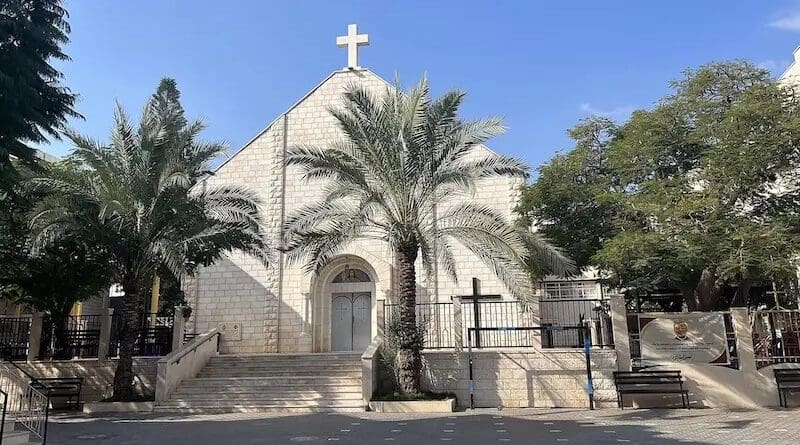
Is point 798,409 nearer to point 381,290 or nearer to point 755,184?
point 755,184

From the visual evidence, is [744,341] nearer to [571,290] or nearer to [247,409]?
[571,290]

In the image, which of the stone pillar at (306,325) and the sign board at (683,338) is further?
the stone pillar at (306,325)

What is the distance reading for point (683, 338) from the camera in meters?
14.6

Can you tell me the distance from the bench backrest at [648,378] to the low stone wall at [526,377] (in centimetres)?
41

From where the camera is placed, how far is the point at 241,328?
821 inches

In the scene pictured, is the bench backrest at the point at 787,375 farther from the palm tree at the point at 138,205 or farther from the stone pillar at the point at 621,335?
the palm tree at the point at 138,205

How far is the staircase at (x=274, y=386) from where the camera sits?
1449 cm

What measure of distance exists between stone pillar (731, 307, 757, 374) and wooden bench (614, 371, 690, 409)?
1.52 metres

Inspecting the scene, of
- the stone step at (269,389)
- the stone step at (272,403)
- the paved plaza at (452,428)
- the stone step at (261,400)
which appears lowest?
the paved plaza at (452,428)

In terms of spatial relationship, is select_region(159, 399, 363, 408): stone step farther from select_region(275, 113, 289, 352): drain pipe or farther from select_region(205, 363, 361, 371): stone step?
select_region(275, 113, 289, 352): drain pipe

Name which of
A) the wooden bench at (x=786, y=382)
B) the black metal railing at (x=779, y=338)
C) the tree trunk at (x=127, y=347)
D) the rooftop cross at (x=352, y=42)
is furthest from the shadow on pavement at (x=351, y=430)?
the rooftop cross at (x=352, y=42)

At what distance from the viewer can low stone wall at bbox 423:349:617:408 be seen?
Result: 14375 millimetres

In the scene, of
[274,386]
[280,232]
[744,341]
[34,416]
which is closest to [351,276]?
[280,232]

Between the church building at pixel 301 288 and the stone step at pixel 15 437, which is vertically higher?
the church building at pixel 301 288
